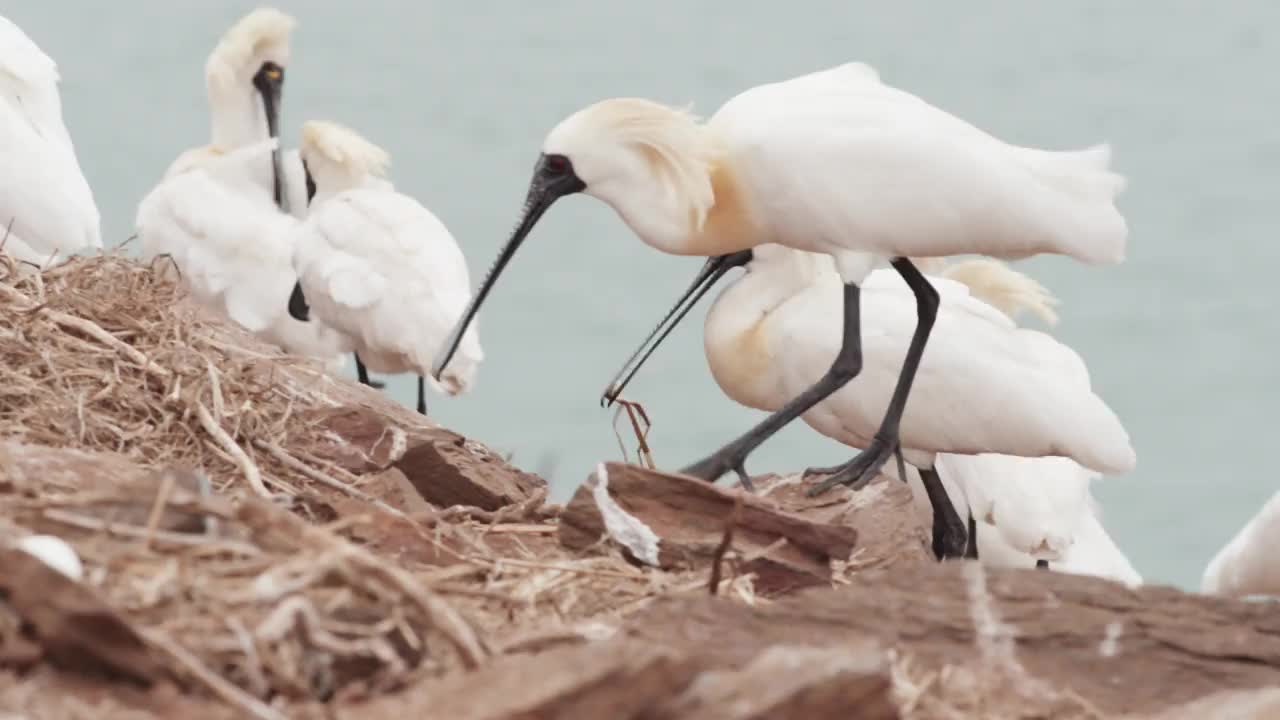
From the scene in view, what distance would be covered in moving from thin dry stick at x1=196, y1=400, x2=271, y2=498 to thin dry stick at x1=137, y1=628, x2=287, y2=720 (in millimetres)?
2137

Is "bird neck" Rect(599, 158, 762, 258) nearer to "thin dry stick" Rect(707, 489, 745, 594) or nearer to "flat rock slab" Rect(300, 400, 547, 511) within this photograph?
"flat rock slab" Rect(300, 400, 547, 511)

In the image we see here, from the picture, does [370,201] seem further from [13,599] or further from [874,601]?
[13,599]

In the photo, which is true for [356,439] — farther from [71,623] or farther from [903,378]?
[71,623]

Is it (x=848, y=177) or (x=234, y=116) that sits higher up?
(x=848, y=177)

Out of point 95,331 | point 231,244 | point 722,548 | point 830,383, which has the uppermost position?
point 830,383

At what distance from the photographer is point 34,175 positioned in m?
8.84

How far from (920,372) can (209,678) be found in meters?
5.48

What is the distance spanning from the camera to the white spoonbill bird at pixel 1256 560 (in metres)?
9.27

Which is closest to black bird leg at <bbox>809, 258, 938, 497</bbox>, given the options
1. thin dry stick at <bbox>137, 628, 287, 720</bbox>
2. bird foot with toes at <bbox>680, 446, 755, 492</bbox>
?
bird foot with toes at <bbox>680, 446, 755, 492</bbox>

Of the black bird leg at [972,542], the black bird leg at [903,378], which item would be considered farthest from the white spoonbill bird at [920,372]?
the black bird leg at [903,378]

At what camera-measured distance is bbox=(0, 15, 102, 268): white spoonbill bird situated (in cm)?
876

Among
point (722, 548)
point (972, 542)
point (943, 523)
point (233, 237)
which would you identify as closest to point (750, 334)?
point (943, 523)

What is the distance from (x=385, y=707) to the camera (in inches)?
129

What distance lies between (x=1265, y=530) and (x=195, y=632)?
6.86 metres
